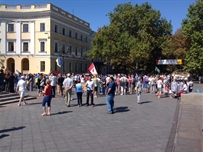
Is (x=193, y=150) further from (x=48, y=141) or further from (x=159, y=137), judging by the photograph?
(x=48, y=141)

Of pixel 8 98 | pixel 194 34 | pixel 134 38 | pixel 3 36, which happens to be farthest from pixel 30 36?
pixel 8 98

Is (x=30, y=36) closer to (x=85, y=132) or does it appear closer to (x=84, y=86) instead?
(x=84, y=86)

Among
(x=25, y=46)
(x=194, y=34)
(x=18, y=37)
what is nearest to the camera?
(x=194, y=34)

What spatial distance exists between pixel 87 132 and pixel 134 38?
127 feet

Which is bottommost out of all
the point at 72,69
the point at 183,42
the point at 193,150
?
the point at 193,150

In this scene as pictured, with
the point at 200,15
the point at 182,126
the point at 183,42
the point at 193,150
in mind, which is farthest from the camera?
the point at 183,42

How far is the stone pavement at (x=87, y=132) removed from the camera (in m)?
6.82

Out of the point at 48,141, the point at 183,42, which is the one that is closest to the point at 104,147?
the point at 48,141

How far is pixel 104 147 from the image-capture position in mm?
6762

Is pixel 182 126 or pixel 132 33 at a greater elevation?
pixel 132 33

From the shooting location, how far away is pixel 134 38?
149 ft

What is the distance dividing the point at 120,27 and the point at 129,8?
4.41 meters

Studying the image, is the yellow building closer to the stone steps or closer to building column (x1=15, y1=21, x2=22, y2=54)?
building column (x1=15, y1=21, x2=22, y2=54)

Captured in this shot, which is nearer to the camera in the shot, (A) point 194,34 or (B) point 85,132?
(B) point 85,132
